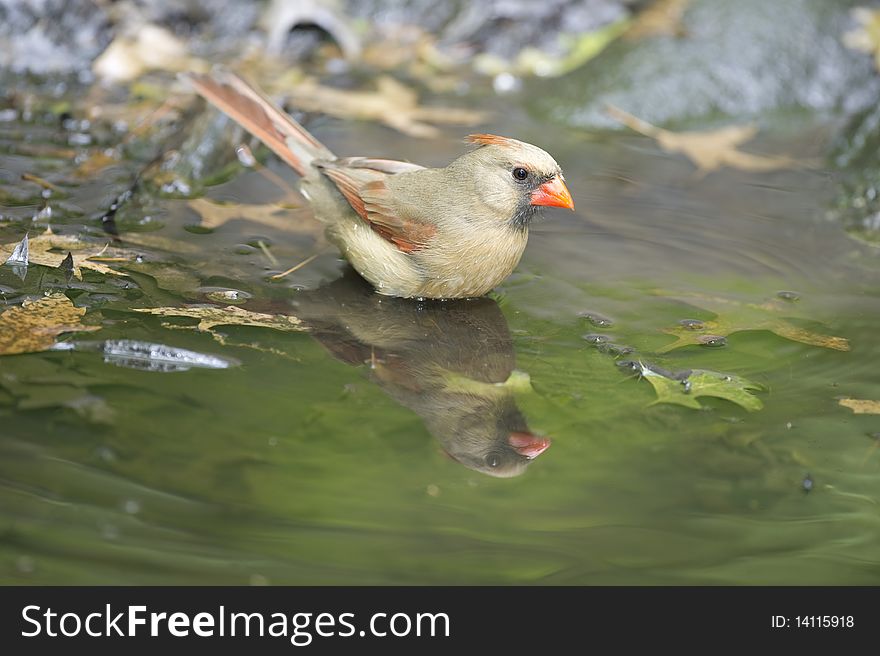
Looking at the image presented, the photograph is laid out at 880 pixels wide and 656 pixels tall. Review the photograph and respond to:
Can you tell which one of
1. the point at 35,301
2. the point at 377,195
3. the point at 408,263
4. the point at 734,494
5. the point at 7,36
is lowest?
the point at 734,494

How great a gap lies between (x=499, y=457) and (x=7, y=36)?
5276mm

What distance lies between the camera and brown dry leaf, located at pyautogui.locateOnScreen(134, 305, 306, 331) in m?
4.01

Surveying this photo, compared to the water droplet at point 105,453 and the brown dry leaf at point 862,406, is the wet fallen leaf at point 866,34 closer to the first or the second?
the brown dry leaf at point 862,406

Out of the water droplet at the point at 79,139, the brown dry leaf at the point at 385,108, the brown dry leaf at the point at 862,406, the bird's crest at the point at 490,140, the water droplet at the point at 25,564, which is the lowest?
the water droplet at the point at 25,564

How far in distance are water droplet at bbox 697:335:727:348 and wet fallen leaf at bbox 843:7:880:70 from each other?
3.63m

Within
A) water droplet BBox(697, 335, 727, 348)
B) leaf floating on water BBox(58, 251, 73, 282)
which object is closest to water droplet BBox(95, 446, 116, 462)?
A: leaf floating on water BBox(58, 251, 73, 282)

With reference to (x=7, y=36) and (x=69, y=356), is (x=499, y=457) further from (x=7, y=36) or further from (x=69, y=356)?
(x=7, y=36)

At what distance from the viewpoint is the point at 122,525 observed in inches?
115

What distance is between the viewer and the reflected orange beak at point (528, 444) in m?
3.49

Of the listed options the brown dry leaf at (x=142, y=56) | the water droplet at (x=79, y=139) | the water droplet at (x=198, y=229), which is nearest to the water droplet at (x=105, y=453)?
the water droplet at (x=198, y=229)

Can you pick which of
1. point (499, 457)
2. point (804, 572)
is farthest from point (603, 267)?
point (804, 572)

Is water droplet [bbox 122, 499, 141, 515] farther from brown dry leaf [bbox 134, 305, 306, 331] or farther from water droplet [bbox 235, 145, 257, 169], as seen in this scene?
water droplet [bbox 235, 145, 257, 169]

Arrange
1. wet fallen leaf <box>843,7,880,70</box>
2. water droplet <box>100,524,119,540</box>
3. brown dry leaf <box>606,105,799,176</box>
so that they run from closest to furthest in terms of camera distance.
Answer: water droplet <box>100,524,119,540</box>
brown dry leaf <box>606,105,799,176</box>
wet fallen leaf <box>843,7,880,70</box>

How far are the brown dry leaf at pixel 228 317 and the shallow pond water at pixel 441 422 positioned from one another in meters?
0.05
